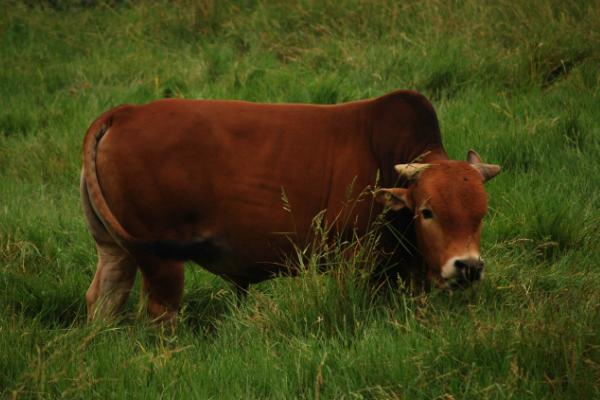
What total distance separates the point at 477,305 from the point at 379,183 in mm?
936

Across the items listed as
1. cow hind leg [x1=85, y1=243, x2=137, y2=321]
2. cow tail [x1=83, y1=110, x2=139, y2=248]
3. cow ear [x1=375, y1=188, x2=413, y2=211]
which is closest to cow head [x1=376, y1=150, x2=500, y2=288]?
cow ear [x1=375, y1=188, x2=413, y2=211]

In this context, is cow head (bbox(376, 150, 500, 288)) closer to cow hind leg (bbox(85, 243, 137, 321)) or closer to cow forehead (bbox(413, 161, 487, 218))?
cow forehead (bbox(413, 161, 487, 218))

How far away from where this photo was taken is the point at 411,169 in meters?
4.82

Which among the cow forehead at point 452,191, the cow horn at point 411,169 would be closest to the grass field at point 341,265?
the cow forehead at point 452,191

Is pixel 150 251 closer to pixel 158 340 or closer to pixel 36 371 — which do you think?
pixel 158 340

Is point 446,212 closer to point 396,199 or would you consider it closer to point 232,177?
point 396,199

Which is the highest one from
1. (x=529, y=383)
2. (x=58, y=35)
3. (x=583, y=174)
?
(x=529, y=383)

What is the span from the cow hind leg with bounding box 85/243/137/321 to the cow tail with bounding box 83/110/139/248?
0.75 feet

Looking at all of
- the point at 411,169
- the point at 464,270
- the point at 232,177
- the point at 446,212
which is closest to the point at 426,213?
the point at 446,212

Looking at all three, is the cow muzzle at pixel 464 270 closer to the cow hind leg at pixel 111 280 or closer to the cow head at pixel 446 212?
the cow head at pixel 446 212

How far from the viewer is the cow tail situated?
487cm

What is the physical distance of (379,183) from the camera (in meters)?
5.12

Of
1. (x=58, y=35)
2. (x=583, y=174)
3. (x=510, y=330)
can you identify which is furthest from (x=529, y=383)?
(x=58, y=35)

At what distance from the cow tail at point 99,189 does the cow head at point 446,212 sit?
1.34 metres
